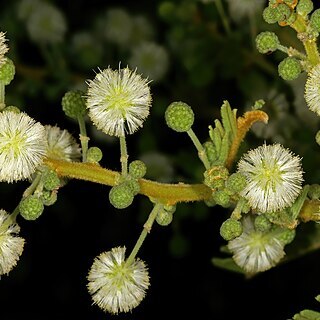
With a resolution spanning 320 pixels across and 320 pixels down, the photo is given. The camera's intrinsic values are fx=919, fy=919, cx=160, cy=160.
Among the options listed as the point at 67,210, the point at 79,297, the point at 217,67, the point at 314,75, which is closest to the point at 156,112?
the point at 217,67

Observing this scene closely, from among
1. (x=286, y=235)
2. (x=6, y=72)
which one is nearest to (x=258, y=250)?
(x=286, y=235)

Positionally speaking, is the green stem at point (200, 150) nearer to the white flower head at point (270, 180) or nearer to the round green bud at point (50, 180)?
the white flower head at point (270, 180)

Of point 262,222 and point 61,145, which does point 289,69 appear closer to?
point 262,222

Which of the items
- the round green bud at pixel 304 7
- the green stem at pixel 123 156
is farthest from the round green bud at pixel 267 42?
the green stem at pixel 123 156

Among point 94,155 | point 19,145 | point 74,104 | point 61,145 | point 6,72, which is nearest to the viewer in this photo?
point 19,145

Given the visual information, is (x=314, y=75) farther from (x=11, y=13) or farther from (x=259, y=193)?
(x=11, y=13)

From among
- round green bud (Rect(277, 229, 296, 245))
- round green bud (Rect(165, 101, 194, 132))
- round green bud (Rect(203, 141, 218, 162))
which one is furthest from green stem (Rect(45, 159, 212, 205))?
round green bud (Rect(277, 229, 296, 245))
